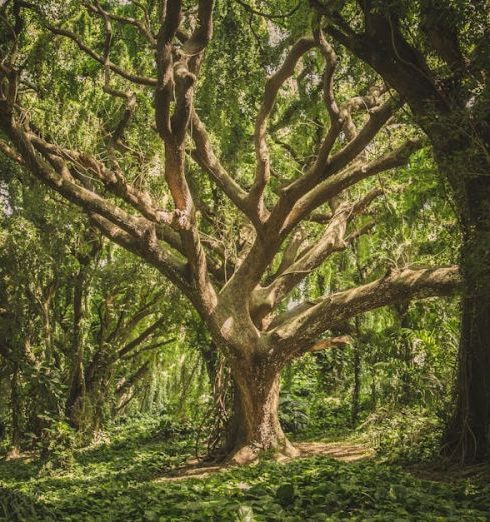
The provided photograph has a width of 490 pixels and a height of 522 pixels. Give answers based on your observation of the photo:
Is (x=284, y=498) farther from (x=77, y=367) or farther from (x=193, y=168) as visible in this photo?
(x=77, y=367)

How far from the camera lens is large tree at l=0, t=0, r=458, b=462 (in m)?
7.00

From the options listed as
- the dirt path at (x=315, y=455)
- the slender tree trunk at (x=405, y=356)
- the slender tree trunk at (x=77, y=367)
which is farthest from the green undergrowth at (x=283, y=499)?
the slender tree trunk at (x=77, y=367)

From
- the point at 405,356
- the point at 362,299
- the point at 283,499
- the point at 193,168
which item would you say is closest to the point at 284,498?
the point at 283,499

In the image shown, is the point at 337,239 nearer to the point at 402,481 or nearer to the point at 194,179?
the point at 194,179

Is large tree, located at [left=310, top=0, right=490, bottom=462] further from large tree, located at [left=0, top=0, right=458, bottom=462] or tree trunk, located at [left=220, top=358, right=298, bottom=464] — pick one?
tree trunk, located at [left=220, top=358, right=298, bottom=464]

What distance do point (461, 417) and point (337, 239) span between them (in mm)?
3807

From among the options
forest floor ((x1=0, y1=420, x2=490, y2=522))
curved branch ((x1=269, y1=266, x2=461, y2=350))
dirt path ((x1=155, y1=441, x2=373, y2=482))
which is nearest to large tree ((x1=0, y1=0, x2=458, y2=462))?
curved branch ((x1=269, y1=266, x2=461, y2=350))

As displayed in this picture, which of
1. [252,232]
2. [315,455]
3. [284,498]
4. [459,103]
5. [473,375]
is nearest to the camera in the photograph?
[284,498]

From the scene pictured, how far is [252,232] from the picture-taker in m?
10.5

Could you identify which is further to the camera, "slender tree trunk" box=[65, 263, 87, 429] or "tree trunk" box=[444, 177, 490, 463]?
"slender tree trunk" box=[65, 263, 87, 429]

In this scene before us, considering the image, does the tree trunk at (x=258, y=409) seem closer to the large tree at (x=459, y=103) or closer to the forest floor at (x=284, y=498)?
the forest floor at (x=284, y=498)

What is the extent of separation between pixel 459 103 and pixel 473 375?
9.09 feet

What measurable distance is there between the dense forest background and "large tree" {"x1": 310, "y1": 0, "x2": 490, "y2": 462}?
3cm

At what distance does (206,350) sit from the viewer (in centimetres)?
1225
